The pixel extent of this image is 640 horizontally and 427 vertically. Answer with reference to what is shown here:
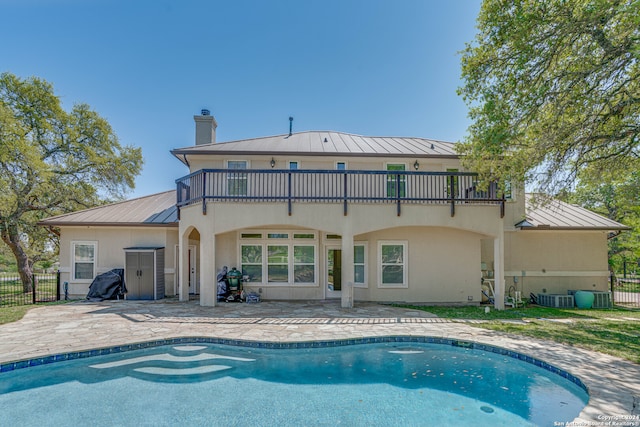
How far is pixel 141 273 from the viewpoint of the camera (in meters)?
11.9

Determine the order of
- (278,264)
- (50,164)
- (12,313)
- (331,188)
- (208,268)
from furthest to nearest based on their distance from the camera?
(50,164), (278,264), (331,188), (208,268), (12,313)

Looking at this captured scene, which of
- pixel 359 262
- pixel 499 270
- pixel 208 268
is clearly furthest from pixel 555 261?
pixel 208 268

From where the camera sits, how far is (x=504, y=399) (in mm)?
4992

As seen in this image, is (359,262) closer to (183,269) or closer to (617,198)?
(183,269)

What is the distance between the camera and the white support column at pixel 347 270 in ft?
Result: 33.6

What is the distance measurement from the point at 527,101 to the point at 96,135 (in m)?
22.3

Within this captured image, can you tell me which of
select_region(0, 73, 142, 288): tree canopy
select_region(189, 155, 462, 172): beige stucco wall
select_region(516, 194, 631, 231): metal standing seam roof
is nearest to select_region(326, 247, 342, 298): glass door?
select_region(189, 155, 462, 172): beige stucco wall

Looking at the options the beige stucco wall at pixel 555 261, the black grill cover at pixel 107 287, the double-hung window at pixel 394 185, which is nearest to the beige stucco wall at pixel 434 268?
the double-hung window at pixel 394 185

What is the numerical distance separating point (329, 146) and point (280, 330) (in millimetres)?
8093

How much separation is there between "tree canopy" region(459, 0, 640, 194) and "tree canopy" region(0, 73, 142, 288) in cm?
1886

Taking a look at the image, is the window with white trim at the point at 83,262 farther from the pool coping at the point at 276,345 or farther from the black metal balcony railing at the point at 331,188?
the pool coping at the point at 276,345

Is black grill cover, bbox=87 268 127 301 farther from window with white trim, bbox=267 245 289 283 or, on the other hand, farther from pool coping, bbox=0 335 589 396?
pool coping, bbox=0 335 589 396

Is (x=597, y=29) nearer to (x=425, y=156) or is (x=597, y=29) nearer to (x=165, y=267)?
(x=425, y=156)

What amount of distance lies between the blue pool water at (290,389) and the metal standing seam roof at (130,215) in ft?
24.1
